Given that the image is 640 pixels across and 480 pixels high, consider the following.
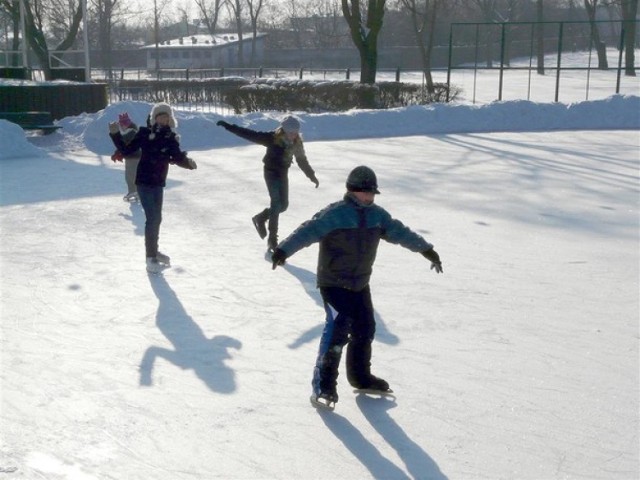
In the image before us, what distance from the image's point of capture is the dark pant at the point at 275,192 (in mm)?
7934

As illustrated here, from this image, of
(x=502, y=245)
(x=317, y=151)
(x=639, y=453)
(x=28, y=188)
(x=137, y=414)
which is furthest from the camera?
(x=317, y=151)

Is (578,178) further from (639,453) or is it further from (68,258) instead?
(639,453)

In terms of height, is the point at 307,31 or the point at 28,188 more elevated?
the point at 307,31

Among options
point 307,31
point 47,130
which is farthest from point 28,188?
point 307,31

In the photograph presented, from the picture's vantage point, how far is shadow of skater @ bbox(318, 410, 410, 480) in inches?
149

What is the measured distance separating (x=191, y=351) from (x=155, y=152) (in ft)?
7.92

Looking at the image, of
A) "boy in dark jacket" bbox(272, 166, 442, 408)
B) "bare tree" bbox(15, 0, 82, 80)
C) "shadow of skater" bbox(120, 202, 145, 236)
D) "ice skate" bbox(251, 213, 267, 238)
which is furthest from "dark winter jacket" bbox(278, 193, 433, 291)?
"bare tree" bbox(15, 0, 82, 80)

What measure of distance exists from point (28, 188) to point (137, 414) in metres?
8.11

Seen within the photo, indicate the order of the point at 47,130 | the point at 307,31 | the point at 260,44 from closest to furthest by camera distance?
the point at 47,130, the point at 260,44, the point at 307,31

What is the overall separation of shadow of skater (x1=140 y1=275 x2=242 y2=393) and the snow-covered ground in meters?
0.02

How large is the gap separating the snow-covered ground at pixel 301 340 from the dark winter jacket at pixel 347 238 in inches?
27.7

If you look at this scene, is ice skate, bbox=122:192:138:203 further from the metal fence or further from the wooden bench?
the metal fence

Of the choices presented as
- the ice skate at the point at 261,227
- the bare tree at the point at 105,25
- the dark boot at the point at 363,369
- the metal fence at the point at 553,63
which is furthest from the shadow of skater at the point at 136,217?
the bare tree at the point at 105,25

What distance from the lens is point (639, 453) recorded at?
3963 millimetres
